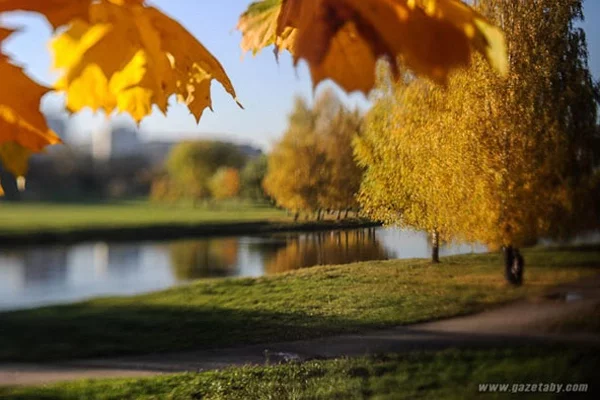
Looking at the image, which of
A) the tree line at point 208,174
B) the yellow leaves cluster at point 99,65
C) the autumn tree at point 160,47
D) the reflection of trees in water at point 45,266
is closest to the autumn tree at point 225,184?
the tree line at point 208,174

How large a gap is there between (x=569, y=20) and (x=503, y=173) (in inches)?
21.4

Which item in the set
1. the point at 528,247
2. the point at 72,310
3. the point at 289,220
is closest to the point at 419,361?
the point at 528,247

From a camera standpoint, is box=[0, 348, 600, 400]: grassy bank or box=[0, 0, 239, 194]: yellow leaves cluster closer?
box=[0, 0, 239, 194]: yellow leaves cluster

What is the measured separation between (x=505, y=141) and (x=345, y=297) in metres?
0.67

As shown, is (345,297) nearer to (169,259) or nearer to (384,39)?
(169,259)

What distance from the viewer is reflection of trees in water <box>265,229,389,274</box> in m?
1.83

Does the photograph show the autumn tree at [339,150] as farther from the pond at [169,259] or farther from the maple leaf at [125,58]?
the maple leaf at [125,58]

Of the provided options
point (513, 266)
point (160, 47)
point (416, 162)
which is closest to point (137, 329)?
point (416, 162)

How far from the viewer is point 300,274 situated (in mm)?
1941

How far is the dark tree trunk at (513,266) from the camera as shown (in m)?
2.02

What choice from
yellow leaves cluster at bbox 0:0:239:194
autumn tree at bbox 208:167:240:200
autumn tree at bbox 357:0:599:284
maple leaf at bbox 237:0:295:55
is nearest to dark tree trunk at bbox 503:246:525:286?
autumn tree at bbox 357:0:599:284

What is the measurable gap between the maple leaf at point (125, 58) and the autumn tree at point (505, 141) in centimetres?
72

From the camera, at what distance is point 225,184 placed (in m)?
2.08

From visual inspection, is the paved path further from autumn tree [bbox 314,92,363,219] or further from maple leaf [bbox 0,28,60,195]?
maple leaf [bbox 0,28,60,195]
